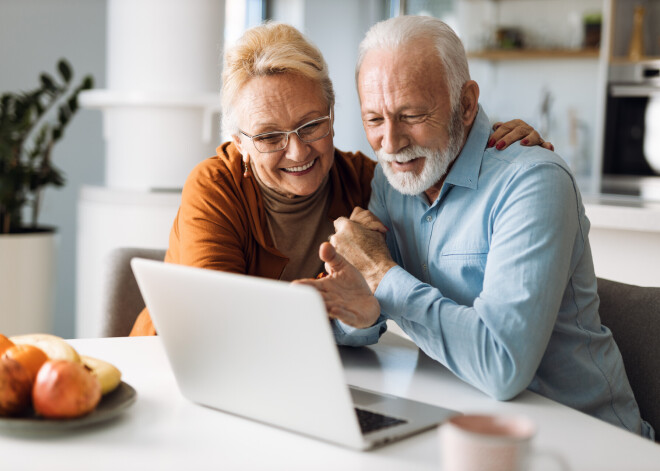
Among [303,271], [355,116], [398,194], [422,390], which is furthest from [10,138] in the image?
[355,116]

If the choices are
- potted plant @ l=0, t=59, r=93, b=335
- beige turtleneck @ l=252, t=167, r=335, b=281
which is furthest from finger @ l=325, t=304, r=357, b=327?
potted plant @ l=0, t=59, r=93, b=335

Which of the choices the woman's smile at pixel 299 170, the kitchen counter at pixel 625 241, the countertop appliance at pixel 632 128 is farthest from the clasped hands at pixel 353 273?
the countertop appliance at pixel 632 128

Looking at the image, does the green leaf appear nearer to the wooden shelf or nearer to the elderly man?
the elderly man

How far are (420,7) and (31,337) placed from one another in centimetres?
481

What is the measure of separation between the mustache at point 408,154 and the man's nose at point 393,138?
0.01 meters

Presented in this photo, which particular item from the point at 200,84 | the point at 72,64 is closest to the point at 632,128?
the point at 200,84

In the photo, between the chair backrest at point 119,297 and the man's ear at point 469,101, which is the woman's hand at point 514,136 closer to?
the man's ear at point 469,101

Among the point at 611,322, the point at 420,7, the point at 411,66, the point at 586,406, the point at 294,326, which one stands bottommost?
the point at 586,406

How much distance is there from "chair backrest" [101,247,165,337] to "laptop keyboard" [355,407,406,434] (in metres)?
0.96

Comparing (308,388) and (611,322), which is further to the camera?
(611,322)

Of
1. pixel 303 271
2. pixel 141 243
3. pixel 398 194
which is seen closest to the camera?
pixel 398 194

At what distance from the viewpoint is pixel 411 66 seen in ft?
4.66

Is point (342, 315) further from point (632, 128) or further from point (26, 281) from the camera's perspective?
point (632, 128)

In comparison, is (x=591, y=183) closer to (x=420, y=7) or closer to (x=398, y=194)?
(x=420, y=7)
